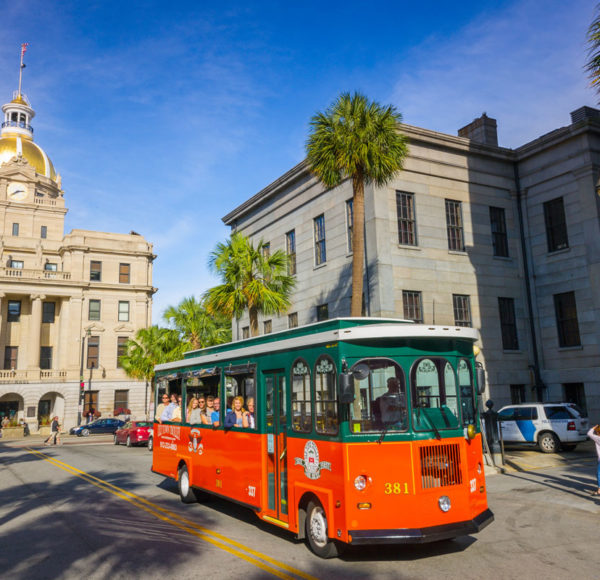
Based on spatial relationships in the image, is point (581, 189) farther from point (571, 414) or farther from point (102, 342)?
point (102, 342)

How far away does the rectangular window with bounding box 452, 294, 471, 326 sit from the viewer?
2595 cm

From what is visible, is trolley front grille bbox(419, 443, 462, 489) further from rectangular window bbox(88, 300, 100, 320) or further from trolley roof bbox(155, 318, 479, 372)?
rectangular window bbox(88, 300, 100, 320)

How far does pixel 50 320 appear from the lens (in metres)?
57.2

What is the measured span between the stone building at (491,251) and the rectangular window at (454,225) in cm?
7

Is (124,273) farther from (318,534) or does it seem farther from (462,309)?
(318,534)

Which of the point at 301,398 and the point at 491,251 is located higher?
the point at 491,251

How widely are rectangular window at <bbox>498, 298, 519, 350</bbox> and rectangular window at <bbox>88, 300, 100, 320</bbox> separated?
140ft

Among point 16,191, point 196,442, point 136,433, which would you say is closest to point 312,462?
point 196,442

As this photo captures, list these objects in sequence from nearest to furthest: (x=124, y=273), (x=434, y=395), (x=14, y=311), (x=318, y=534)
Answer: (x=434, y=395)
(x=318, y=534)
(x=14, y=311)
(x=124, y=273)

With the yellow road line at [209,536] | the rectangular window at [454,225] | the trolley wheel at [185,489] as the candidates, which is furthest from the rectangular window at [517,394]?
the yellow road line at [209,536]

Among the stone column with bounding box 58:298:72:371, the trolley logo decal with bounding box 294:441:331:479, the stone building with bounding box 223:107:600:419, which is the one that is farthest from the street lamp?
the trolley logo decal with bounding box 294:441:331:479

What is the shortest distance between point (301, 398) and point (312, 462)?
3.10ft

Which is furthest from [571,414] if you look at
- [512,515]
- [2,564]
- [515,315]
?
[2,564]

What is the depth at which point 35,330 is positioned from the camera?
178ft
